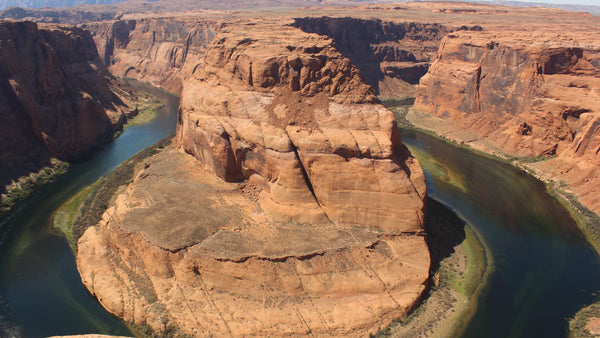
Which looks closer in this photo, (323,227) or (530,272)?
(323,227)

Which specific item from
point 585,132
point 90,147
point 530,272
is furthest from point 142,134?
point 585,132

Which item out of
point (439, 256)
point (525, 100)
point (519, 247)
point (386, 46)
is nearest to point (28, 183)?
point (439, 256)

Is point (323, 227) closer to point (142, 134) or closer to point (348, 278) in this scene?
point (348, 278)

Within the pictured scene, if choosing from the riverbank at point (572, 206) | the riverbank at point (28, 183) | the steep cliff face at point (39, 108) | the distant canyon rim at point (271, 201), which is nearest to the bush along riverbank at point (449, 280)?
the distant canyon rim at point (271, 201)

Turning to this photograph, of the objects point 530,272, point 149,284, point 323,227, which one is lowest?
point 530,272

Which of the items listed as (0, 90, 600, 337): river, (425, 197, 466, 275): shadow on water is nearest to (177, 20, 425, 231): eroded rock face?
(425, 197, 466, 275): shadow on water

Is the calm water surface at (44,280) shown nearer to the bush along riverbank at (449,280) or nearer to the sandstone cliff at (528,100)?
the bush along riverbank at (449,280)

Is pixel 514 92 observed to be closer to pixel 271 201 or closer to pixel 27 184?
pixel 271 201
